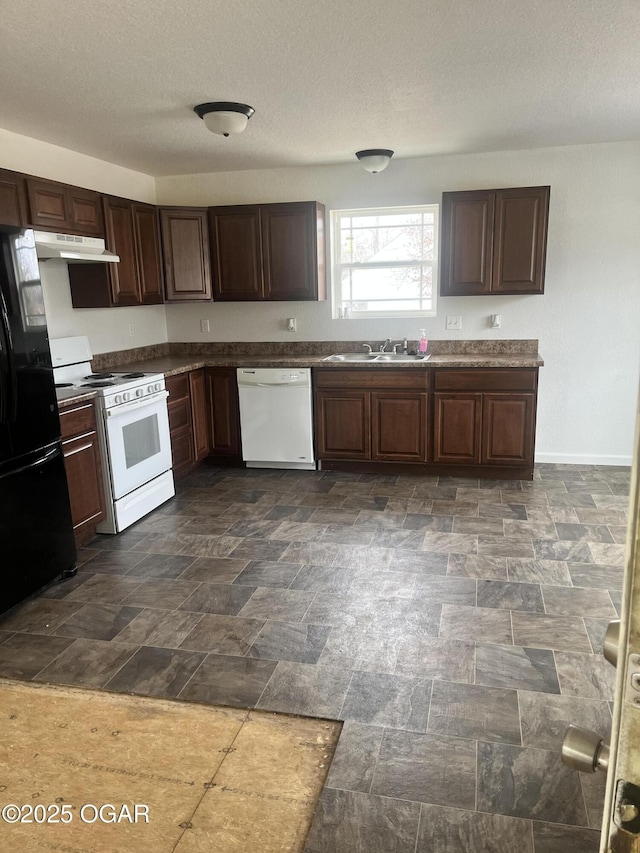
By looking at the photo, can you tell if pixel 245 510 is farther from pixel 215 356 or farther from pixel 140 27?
pixel 140 27

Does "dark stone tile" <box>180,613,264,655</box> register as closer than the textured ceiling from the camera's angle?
No

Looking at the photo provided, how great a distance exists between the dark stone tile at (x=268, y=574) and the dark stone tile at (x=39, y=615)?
2.71ft

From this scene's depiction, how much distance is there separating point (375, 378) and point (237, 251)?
1577 millimetres

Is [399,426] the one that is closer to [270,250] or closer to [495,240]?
[495,240]

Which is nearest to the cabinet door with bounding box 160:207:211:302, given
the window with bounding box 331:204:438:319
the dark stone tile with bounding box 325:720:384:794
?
the window with bounding box 331:204:438:319

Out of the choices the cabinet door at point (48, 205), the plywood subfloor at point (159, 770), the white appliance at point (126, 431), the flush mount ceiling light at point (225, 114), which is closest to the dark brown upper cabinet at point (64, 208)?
the cabinet door at point (48, 205)

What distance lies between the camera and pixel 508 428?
460cm

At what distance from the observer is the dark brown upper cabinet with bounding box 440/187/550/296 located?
4527mm

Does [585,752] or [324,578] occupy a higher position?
[585,752]

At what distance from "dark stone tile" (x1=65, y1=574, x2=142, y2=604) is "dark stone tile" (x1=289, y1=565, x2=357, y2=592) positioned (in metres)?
0.84

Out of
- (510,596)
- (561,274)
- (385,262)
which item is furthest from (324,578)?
(561,274)

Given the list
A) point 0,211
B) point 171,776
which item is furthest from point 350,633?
point 0,211

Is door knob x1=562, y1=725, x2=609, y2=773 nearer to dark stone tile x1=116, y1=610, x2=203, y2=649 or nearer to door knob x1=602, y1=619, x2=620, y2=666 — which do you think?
door knob x1=602, y1=619, x2=620, y2=666

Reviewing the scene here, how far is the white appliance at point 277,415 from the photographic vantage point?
4.94 m
